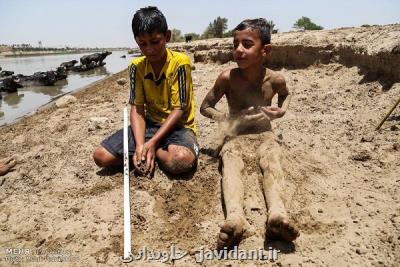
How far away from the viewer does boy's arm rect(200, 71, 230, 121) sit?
11.0ft

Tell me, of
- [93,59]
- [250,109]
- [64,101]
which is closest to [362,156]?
[250,109]

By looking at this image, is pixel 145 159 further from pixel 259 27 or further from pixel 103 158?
pixel 259 27

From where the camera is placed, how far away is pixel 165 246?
7.61ft

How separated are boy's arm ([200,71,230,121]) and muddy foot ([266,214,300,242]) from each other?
1.39 metres

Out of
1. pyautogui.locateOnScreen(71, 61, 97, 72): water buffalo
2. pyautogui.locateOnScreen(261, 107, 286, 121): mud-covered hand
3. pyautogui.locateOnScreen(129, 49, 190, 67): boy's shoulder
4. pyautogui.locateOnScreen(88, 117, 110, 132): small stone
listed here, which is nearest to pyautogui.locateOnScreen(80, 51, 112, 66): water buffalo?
pyautogui.locateOnScreen(71, 61, 97, 72): water buffalo

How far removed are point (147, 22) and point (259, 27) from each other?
99 cm

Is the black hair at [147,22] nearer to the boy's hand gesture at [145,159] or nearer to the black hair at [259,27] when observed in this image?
the black hair at [259,27]

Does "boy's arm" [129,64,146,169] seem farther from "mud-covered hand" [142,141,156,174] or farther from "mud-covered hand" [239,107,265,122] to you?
"mud-covered hand" [239,107,265,122]

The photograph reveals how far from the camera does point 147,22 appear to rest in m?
3.00

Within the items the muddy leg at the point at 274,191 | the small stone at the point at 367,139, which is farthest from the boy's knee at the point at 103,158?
the small stone at the point at 367,139

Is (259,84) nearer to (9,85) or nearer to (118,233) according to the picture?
(118,233)

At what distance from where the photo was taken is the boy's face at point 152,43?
121 inches

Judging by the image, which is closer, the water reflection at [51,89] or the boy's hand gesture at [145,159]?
the boy's hand gesture at [145,159]

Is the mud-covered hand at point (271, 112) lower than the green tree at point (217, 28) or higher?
lower
